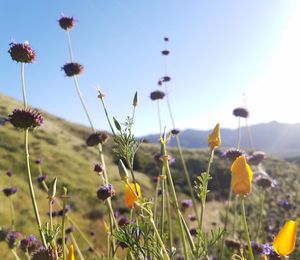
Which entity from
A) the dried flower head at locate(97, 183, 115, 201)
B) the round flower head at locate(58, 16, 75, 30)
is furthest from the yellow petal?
the round flower head at locate(58, 16, 75, 30)

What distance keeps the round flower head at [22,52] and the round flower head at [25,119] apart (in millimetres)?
921

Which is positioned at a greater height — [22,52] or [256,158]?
[22,52]

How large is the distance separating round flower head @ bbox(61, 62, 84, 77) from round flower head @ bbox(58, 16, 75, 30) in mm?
719

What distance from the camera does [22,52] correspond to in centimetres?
486

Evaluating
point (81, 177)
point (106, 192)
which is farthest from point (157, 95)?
point (81, 177)

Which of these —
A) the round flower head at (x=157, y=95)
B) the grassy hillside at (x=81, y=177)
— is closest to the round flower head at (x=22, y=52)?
the round flower head at (x=157, y=95)

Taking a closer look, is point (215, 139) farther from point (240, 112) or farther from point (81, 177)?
point (81, 177)

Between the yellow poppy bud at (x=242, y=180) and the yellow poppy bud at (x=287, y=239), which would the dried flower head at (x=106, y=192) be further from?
the yellow poppy bud at (x=287, y=239)

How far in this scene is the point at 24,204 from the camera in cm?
3166

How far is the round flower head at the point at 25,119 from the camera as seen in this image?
404 cm

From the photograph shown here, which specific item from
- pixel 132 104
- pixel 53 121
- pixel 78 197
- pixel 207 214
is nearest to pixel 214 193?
pixel 207 214

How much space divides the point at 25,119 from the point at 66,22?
4.07 m

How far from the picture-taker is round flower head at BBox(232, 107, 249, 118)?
8373mm

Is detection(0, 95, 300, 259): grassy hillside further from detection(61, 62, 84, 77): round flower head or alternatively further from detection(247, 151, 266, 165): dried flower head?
detection(61, 62, 84, 77): round flower head
